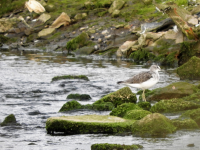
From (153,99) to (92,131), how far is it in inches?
179

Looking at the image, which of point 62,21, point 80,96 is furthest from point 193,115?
point 62,21

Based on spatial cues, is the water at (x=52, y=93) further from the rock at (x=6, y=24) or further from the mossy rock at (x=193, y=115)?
the rock at (x=6, y=24)

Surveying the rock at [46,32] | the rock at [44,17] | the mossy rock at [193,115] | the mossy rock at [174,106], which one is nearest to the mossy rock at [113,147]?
the mossy rock at [193,115]

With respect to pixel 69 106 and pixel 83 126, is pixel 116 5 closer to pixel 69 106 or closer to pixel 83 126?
pixel 69 106

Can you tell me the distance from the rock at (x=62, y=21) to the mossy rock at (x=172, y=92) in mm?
23699

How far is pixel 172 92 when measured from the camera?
13719 mm

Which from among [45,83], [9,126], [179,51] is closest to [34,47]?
[179,51]

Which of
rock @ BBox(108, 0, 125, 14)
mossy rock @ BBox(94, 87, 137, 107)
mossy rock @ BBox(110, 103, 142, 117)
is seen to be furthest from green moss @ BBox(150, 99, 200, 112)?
rock @ BBox(108, 0, 125, 14)

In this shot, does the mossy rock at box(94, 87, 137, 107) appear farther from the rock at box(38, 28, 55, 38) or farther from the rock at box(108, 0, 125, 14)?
the rock at box(38, 28, 55, 38)

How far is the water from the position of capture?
9.21m

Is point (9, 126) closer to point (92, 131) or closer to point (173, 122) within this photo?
point (92, 131)

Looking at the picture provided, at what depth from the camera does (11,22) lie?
4062cm

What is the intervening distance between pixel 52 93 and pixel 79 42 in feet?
53.0

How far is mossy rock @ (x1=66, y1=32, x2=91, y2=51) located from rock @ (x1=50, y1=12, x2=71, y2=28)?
5.40m
